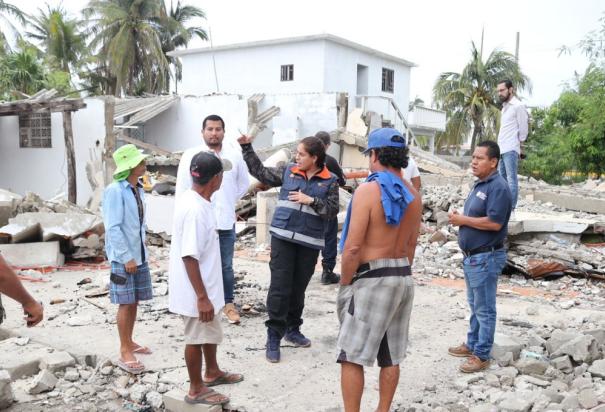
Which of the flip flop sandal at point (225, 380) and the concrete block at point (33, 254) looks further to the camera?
the concrete block at point (33, 254)

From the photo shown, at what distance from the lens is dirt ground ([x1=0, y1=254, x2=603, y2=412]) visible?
3.80 meters

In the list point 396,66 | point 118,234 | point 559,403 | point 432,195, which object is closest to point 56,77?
point 396,66

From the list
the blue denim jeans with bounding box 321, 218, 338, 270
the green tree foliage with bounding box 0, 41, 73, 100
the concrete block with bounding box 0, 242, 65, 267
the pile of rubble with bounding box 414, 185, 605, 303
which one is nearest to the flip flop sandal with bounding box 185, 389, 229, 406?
the blue denim jeans with bounding box 321, 218, 338, 270

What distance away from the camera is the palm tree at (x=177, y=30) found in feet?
103

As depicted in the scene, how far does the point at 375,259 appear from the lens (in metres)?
2.96

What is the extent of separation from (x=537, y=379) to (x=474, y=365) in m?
0.45

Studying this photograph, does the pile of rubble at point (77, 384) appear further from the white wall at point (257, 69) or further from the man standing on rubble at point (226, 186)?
the white wall at point (257, 69)

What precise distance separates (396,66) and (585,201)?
17.6 meters

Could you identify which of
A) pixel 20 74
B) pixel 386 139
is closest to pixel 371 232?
pixel 386 139

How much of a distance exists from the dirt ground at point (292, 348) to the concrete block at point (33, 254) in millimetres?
830

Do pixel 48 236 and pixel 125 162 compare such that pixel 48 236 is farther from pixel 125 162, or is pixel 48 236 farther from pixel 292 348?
pixel 292 348

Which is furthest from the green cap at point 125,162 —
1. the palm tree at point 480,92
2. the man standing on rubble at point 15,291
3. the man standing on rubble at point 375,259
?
the palm tree at point 480,92

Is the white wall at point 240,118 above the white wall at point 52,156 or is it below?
above

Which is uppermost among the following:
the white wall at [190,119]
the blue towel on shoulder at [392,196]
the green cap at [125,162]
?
the white wall at [190,119]
